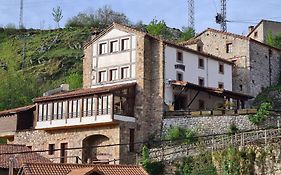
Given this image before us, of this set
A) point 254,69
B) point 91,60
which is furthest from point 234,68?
point 91,60

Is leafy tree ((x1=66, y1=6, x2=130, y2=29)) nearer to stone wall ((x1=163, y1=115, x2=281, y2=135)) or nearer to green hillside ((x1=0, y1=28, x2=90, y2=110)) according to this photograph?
green hillside ((x1=0, y1=28, x2=90, y2=110))

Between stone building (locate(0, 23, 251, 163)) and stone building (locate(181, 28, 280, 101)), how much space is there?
183 inches

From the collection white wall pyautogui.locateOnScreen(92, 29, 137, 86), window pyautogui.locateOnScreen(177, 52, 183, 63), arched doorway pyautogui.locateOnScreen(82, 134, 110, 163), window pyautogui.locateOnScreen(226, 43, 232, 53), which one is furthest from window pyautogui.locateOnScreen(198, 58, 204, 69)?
arched doorway pyautogui.locateOnScreen(82, 134, 110, 163)

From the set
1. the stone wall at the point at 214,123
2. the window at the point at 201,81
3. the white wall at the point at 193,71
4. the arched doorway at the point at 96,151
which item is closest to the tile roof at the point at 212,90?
the white wall at the point at 193,71

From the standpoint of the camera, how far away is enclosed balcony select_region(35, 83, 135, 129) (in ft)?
144

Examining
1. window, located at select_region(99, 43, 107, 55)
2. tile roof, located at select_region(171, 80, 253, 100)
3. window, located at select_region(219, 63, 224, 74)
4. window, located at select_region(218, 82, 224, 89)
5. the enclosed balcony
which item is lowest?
the enclosed balcony

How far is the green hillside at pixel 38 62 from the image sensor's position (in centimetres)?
7231

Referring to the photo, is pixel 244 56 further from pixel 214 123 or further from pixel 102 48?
pixel 214 123

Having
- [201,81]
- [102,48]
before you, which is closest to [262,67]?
[201,81]

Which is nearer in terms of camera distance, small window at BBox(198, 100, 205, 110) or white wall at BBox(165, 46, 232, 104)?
white wall at BBox(165, 46, 232, 104)

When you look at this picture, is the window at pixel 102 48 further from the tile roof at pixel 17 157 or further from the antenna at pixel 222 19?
the antenna at pixel 222 19

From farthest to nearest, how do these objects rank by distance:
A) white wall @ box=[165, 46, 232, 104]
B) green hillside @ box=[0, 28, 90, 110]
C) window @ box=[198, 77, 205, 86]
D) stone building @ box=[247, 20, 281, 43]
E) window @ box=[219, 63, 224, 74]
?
1. green hillside @ box=[0, 28, 90, 110]
2. stone building @ box=[247, 20, 281, 43]
3. window @ box=[219, 63, 224, 74]
4. window @ box=[198, 77, 205, 86]
5. white wall @ box=[165, 46, 232, 104]

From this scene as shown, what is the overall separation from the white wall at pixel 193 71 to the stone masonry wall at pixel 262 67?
3.08 meters

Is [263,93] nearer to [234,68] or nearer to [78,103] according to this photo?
[234,68]
